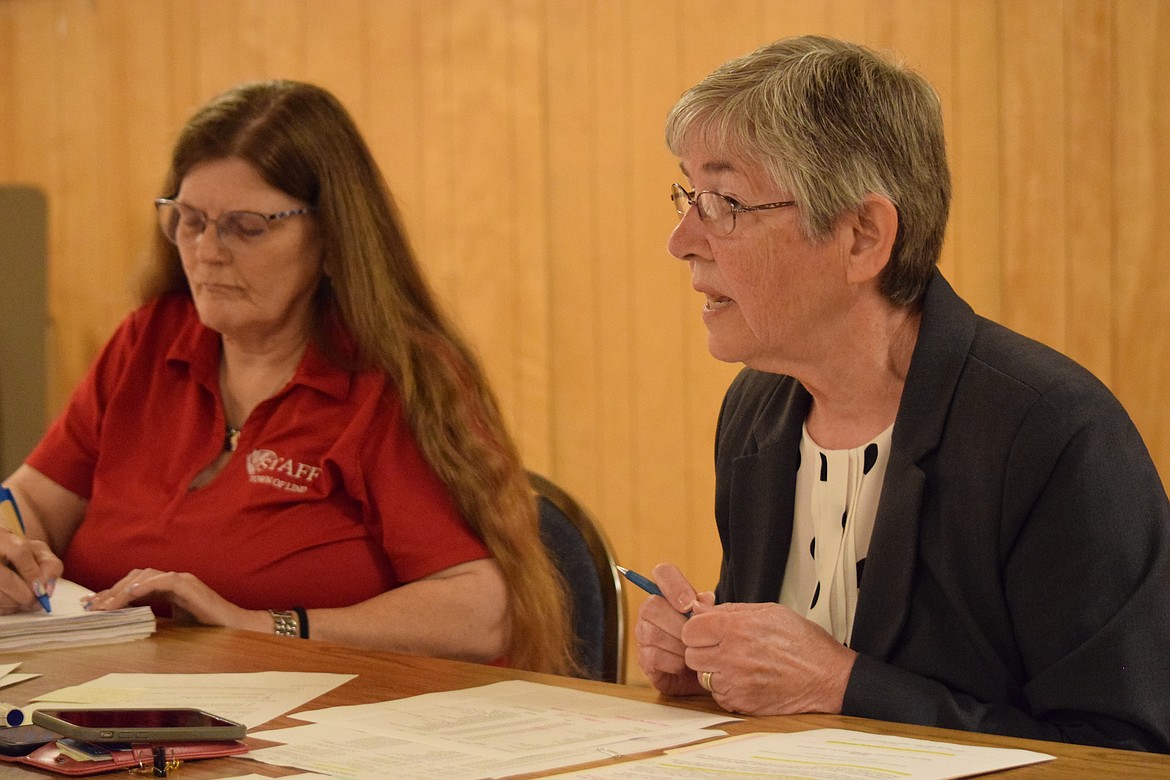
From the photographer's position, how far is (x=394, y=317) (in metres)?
2.29

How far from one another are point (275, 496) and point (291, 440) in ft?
0.34

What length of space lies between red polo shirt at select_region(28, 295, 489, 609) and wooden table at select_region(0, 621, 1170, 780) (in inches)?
8.9

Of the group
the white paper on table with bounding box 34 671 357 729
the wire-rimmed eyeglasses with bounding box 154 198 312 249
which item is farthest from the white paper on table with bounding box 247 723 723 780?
the wire-rimmed eyeglasses with bounding box 154 198 312 249

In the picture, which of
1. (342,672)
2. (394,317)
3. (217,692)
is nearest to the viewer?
(217,692)

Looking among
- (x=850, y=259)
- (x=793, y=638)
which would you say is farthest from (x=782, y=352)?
(x=793, y=638)

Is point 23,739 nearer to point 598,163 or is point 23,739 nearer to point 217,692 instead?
point 217,692

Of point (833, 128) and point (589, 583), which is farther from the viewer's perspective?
point (589, 583)

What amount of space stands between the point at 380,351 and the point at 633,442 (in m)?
2.19

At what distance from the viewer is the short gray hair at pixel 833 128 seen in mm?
1580

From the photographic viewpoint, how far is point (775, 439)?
1.76 m

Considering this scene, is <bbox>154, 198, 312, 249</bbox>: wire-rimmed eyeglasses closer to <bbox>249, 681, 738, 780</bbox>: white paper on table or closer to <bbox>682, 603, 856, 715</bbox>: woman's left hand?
<bbox>249, 681, 738, 780</bbox>: white paper on table

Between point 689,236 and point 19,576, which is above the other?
point 689,236

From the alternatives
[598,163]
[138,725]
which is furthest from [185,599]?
[598,163]

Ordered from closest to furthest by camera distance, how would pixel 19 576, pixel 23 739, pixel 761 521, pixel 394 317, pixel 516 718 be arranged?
pixel 23 739 → pixel 516 718 → pixel 761 521 → pixel 19 576 → pixel 394 317
